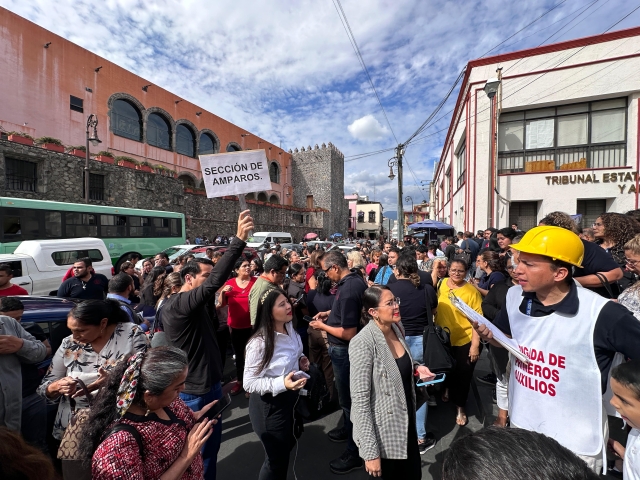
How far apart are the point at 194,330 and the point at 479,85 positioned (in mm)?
14639

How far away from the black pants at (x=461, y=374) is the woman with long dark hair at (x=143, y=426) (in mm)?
2927

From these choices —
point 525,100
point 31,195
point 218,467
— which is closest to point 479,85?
point 525,100

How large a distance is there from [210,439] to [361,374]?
143cm

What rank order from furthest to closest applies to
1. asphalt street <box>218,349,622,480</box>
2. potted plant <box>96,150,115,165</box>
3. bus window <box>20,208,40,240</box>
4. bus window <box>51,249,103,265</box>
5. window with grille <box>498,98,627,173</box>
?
potted plant <box>96,150,115,165</box>, window with grille <box>498,98,627,173</box>, bus window <box>20,208,40,240</box>, bus window <box>51,249,103,265</box>, asphalt street <box>218,349,622,480</box>

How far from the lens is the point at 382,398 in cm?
207

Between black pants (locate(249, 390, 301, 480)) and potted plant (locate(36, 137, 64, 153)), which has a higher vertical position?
potted plant (locate(36, 137, 64, 153))

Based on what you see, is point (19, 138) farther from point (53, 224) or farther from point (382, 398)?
point (382, 398)

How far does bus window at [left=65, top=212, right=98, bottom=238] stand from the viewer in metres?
12.3

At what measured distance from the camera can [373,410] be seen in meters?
2.07

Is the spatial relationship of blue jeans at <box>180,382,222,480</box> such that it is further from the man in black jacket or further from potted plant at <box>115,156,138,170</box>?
potted plant at <box>115,156,138,170</box>

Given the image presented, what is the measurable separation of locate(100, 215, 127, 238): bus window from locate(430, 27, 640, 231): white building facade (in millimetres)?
16240

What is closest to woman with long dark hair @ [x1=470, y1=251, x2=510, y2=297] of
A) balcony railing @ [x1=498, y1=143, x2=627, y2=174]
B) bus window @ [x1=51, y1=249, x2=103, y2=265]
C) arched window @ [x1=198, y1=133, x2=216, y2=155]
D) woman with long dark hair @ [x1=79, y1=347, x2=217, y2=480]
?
woman with long dark hair @ [x1=79, y1=347, x2=217, y2=480]

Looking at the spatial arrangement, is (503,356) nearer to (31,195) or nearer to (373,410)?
(373,410)

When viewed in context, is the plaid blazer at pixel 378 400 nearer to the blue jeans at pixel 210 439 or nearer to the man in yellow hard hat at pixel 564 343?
the man in yellow hard hat at pixel 564 343
